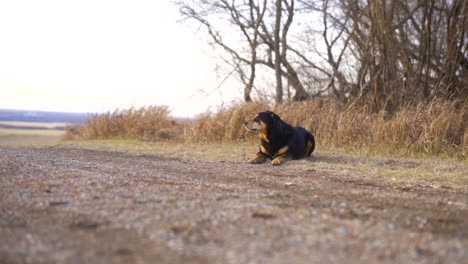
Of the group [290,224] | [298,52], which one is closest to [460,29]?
[298,52]

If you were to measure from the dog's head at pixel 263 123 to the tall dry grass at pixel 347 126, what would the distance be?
2724mm

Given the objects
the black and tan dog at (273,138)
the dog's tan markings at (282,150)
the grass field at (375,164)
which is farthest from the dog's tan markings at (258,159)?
the grass field at (375,164)

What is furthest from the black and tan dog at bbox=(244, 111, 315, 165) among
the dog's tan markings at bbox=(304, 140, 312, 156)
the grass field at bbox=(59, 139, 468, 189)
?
the dog's tan markings at bbox=(304, 140, 312, 156)

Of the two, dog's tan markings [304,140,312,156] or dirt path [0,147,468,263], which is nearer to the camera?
dirt path [0,147,468,263]

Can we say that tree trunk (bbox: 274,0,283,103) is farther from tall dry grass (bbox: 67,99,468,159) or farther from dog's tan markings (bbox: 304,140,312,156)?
dog's tan markings (bbox: 304,140,312,156)

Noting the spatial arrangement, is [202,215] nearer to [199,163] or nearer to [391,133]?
[199,163]

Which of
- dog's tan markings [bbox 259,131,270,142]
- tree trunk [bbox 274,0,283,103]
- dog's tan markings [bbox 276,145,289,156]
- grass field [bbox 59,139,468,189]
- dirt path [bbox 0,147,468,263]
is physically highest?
tree trunk [bbox 274,0,283,103]

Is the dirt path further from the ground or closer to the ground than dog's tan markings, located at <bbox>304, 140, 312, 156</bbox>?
closer to the ground

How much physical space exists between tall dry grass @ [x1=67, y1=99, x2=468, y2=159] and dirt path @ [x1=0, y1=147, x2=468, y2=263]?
428 centimetres

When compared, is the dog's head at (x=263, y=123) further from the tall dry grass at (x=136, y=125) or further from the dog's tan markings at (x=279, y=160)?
the tall dry grass at (x=136, y=125)

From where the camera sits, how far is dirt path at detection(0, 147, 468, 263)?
9.52 ft

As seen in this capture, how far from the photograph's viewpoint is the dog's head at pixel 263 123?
27.8 ft

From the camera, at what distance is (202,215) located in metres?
3.83

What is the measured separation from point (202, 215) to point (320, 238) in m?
1.02
